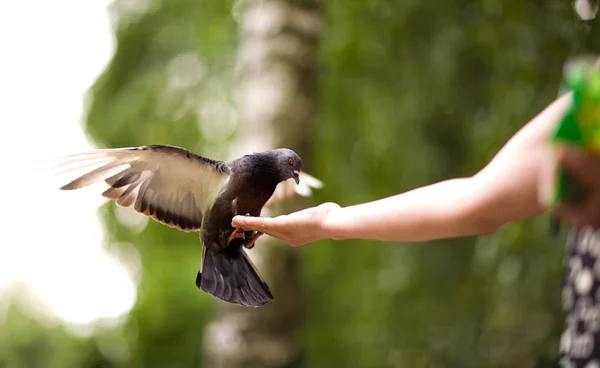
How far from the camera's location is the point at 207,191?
156 cm

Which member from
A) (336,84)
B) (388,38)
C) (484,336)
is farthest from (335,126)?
(484,336)

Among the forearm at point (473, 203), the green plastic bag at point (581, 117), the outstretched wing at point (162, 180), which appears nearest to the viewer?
the green plastic bag at point (581, 117)

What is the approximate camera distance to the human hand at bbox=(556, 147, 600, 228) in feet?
2.62

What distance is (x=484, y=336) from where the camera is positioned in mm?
3484

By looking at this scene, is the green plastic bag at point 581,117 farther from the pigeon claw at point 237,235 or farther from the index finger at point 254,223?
the pigeon claw at point 237,235

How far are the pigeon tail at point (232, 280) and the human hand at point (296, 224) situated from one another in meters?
0.12

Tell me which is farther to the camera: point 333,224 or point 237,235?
point 237,235

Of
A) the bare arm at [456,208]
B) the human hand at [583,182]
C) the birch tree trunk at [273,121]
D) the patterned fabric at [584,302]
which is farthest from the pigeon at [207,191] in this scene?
the birch tree trunk at [273,121]

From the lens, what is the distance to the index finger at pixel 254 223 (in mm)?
1278

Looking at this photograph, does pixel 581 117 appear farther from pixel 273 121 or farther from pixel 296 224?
pixel 273 121

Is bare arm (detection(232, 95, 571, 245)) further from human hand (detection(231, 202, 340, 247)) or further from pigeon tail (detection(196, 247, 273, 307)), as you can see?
pigeon tail (detection(196, 247, 273, 307))

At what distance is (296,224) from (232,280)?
199 millimetres

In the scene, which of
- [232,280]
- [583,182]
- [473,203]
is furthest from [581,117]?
[232,280]

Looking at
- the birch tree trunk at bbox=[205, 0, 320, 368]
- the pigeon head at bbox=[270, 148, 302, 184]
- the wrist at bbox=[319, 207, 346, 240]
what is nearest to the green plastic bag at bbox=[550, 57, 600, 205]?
the wrist at bbox=[319, 207, 346, 240]
